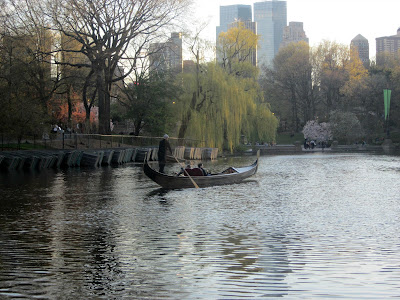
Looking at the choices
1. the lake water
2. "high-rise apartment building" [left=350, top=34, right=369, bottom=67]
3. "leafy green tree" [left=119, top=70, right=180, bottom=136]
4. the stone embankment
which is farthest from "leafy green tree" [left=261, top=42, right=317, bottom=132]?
"high-rise apartment building" [left=350, top=34, right=369, bottom=67]

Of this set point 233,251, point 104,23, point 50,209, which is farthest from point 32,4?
point 233,251

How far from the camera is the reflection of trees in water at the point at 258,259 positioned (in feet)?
25.4

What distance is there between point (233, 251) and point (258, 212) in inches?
217

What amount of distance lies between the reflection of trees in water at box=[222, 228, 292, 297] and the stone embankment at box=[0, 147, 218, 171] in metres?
18.9

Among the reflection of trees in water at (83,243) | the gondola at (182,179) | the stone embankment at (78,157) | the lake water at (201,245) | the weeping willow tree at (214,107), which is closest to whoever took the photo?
the lake water at (201,245)

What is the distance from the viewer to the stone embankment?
3453 centimetres

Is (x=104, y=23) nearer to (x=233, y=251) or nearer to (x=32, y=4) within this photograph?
(x=32, y=4)

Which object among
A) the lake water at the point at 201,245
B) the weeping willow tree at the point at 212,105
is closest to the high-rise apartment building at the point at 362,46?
the weeping willow tree at the point at 212,105

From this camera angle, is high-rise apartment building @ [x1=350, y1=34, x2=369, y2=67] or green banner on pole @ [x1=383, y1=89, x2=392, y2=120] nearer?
green banner on pole @ [x1=383, y1=89, x2=392, y2=120]

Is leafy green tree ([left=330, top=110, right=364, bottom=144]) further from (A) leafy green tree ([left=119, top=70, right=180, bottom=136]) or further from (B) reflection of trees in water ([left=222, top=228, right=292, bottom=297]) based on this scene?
(B) reflection of trees in water ([left=222, top=228, right=292, bottom=297])

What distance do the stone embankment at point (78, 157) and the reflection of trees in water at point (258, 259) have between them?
18885 millimetres


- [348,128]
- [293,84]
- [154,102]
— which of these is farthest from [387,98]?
[154,102]

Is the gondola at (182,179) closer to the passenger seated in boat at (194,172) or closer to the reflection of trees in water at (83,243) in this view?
the passenger seated in boat at (194,172)

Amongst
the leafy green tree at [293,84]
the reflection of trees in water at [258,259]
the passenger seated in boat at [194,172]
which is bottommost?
the reflection of trees in water at [258,259]
